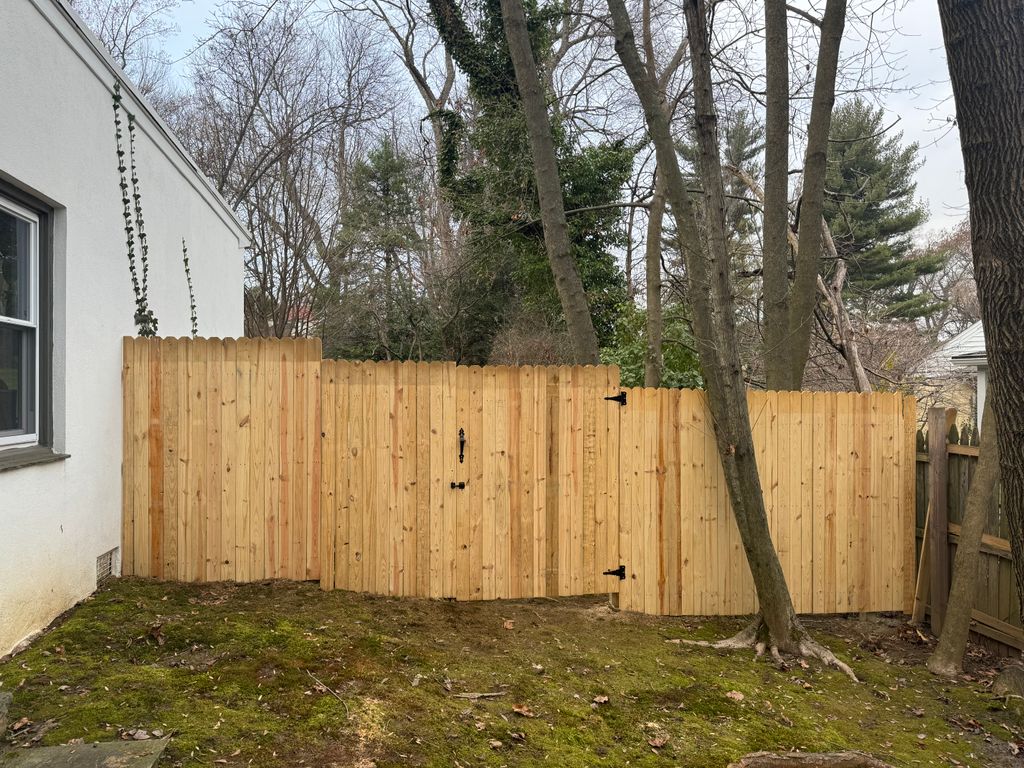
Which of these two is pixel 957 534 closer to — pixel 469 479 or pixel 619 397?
pixel 619 397

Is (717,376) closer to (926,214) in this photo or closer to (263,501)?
(263,501)

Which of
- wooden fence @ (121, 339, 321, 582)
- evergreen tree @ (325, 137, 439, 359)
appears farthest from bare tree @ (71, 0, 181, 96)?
wooden fence @ (121, 339, 321, 582)

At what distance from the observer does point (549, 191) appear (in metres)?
7.07

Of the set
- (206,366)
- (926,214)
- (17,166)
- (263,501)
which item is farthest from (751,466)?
(926,214)

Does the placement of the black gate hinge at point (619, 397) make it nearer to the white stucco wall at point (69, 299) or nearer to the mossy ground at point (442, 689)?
the mossy ground at point (442, 689)

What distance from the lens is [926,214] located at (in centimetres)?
2434

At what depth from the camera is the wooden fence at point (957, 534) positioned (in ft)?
16.4

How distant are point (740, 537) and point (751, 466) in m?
0.73

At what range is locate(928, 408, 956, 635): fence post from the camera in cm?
551

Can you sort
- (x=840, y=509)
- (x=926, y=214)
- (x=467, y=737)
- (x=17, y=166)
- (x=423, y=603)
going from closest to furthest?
1. (x=467, y=737)
2. (x=17, y=166)
3. (x=423, y=603)
4. (x=840, y=509)
5. (x=926, y=214)

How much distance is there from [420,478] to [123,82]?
143 inches

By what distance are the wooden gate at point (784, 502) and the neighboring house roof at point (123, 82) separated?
4.36 m

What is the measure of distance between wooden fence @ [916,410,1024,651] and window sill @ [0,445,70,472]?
19.5 feet

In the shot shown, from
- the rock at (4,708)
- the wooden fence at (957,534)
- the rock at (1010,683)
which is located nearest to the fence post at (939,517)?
the wooden fence at (957,534)
